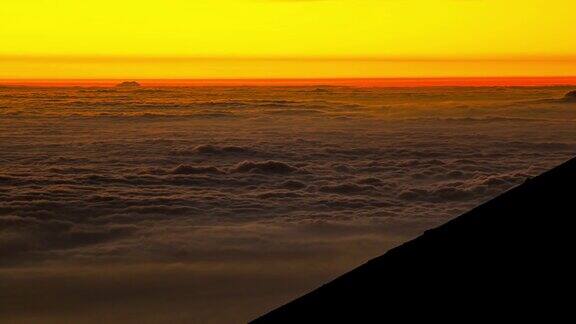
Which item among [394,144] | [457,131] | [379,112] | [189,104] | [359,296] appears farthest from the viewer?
[189,104]

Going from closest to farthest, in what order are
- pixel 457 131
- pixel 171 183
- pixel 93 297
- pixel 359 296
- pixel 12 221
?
pixel 359 296, pixel 93 297, pixel 12 221, pixel 171 183, pixel 457 131

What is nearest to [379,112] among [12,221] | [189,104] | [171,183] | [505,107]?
[505,107]

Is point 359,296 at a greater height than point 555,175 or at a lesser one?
lesser

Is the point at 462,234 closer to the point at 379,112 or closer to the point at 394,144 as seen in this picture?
the point at 394,144

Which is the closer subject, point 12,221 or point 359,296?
point 359,296

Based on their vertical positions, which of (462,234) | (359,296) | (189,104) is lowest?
(189,104)

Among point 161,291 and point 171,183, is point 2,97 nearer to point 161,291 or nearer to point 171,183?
point 171,183

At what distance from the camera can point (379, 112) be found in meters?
111

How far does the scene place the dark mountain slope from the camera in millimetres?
3623

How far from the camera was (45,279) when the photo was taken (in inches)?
976

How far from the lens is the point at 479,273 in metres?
3.81

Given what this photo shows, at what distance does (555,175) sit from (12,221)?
29947 mm

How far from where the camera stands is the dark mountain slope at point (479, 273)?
3.62m

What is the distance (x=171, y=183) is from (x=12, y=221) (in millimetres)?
12890
